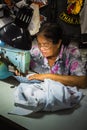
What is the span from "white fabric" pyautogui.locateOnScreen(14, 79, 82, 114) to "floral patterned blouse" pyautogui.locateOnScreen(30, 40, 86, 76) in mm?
368

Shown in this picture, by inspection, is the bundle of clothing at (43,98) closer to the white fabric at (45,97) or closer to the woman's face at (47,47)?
the white fabric at (45,97)

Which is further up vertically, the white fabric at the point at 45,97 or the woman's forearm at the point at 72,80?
the white fabric at the point at 45,97

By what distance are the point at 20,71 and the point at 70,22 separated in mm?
632

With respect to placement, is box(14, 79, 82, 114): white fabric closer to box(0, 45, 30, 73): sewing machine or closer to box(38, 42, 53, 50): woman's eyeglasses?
box(0, 45, 30, 73): sewing machine

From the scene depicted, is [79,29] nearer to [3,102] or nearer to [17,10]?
[17,10]

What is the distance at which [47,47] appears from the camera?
1.85m

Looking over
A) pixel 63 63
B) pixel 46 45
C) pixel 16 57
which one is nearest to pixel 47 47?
pixel 46 45

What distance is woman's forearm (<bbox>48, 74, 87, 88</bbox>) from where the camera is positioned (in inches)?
64.7

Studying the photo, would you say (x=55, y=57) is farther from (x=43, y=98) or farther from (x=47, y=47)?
(x=43, y=98)

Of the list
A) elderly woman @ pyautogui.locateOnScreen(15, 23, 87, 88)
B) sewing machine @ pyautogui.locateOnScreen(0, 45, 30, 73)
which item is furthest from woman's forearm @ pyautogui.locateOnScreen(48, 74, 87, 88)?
sewing machine @ pyautogui.locateOnScreen(0, 45, 30, 73)

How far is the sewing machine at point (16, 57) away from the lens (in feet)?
5.27

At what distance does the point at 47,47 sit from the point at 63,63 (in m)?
0.18

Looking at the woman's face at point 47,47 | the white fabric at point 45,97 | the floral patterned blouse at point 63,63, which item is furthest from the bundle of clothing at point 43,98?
the woman's face at point 47,47

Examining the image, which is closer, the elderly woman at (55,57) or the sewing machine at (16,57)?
the sewing machine at (16,57)
